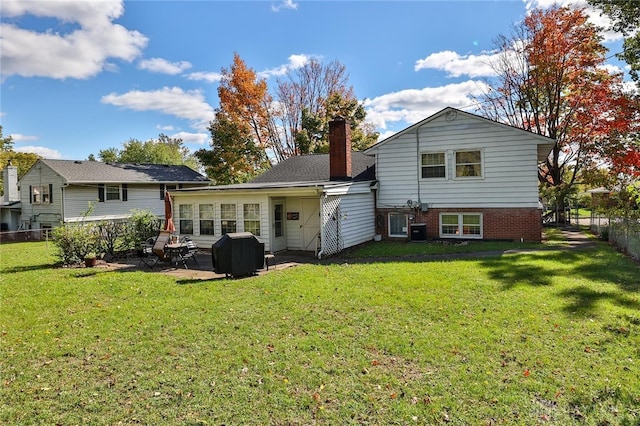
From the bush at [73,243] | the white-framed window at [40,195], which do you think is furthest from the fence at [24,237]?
the bush at [73,243]

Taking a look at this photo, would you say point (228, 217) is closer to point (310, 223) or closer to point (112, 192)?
point (310, 223)

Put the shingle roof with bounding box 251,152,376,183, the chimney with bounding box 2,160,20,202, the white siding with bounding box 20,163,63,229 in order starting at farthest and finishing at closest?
the chimney with bounding box 2,160,20,202, the white siding with bounding box 20,163,63,229, the shingle roof with bounding box 251,152,376,183

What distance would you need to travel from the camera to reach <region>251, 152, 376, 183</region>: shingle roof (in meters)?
19.1

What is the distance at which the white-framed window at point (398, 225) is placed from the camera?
17589 millimetres

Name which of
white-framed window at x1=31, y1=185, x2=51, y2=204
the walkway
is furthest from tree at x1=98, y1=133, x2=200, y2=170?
the walkway

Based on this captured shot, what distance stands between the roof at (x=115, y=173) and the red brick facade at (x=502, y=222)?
20486 mm

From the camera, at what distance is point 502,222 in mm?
16000

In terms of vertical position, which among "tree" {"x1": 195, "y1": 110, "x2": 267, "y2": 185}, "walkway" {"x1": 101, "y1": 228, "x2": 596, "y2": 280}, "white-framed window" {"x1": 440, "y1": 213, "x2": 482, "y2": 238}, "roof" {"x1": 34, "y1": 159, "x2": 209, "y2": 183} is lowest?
"walkway" {"x1": 101, "y1": 228, "x2": 596, "y2": 280}

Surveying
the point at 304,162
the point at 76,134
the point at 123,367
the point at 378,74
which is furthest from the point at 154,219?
the point at 76,134

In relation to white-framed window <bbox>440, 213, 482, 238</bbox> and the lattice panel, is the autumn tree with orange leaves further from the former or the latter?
the lattice panel

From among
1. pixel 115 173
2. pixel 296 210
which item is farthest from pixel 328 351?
pixel 115 173

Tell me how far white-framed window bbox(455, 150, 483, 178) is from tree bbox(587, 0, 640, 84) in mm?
7785

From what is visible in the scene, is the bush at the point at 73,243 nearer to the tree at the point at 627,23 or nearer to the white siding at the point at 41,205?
the white siding at the point at 41,205

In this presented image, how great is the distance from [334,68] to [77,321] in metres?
33.7
